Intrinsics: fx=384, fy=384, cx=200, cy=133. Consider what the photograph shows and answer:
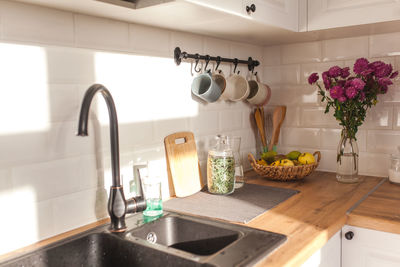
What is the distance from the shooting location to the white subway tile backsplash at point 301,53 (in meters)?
1.93

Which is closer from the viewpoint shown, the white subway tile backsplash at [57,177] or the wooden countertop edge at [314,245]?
the wooden countertop edge at [314,245]

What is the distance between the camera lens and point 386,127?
1.77 m

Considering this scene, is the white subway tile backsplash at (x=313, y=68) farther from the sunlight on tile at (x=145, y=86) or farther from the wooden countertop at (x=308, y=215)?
the sunlight on tile at (x=145, y=86)

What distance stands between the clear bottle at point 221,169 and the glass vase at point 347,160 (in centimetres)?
54

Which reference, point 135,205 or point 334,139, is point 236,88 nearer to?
point 334,139

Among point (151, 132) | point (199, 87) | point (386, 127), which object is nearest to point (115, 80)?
point (151, 132)

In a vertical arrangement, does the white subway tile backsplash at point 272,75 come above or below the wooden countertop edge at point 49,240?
above

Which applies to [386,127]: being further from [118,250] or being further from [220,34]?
[118,250]

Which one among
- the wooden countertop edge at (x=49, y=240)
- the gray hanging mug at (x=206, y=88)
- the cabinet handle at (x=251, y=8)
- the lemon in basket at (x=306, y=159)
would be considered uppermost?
the cabinet handle at (x=251, y=8)

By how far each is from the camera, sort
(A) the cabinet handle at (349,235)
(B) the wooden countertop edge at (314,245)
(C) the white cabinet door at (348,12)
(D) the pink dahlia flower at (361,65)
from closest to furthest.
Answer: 1. (B) the wooden countertop edge at (314,245)
2. (A) the cabinet handle at (349,235)
3. (C) the white cabinet door at (348,12)
4. (D) the pink dahlia flower at (361,65)

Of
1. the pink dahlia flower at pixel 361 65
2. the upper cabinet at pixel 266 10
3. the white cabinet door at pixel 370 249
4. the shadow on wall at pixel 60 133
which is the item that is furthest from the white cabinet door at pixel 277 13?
the white cabinet door at pixel 370 249

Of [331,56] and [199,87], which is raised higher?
[331,56]

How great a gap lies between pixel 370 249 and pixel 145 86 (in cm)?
95

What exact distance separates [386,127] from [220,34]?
34.6 inches
